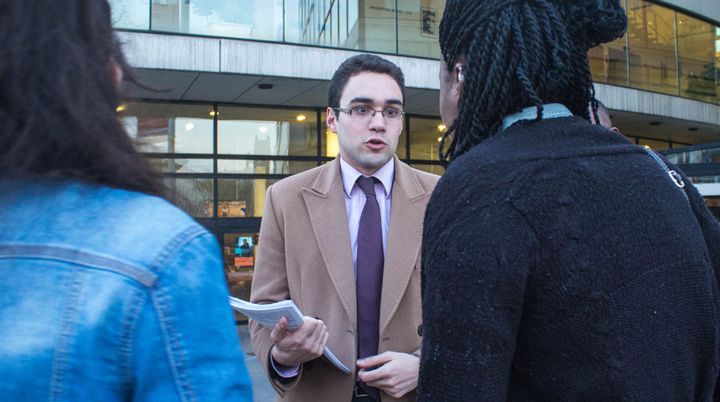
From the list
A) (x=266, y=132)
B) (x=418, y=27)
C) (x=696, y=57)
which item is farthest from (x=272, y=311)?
(x=696, y=57)

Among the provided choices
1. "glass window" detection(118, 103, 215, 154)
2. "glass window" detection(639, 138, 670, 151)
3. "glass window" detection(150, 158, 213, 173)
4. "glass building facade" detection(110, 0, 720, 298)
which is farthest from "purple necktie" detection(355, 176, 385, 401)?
"glass window" detection(639, 138, 670, 151)

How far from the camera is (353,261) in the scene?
248 cm

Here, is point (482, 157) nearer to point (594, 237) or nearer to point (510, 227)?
point (510, 227)

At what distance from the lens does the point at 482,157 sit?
48.5 inches

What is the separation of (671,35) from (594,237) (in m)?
17.4

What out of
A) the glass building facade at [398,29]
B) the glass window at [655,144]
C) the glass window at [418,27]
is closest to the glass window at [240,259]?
the glass building facade at [398,29]

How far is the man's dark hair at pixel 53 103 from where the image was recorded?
2.90 ft

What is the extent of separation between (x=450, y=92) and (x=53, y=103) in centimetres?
96

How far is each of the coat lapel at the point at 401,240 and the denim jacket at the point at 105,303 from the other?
1.52 m

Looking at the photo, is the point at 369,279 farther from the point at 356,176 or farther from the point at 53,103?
the point at 53,103

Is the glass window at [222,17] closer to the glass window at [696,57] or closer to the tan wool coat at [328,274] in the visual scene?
the tan wool coat at [328,274]

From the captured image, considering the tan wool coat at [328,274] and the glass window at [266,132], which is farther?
the glass window at [266,132]

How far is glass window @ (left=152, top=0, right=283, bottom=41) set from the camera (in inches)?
404

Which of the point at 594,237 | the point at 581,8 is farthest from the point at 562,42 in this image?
the point at 594,237
